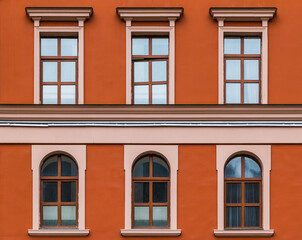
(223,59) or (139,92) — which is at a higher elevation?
(223,59)

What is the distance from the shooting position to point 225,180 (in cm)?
1420

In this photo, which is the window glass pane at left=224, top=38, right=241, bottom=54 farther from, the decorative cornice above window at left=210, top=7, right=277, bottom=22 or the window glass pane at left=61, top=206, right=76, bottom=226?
the window glass pane at left=61, top=206, right=76, bottom=226

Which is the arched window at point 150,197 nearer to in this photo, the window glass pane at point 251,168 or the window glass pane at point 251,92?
the window glass pane at point 251,168

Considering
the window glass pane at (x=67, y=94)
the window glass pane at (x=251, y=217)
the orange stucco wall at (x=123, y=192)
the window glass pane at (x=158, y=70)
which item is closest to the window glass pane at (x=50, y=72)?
the window glass pane at (x=67, y=94)

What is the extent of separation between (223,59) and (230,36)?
0.78 m

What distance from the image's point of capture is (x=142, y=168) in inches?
563

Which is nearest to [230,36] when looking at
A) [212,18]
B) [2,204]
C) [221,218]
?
[212,18]

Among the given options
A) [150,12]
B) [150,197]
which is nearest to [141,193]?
[150,197]

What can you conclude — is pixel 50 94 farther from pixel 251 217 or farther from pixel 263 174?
pixel 251 217

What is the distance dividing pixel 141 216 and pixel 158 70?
14.0ft

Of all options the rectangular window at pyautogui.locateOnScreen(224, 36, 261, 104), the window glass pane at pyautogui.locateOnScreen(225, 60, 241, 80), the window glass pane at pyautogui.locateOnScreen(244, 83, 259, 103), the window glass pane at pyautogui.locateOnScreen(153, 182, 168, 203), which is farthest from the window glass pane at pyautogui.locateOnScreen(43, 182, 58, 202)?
the window glass pane at pyautogui.locateOnScreen(244, 83, 259, 103)

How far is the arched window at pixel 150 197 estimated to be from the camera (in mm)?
14188

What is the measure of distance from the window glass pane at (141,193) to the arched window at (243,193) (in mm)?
2292

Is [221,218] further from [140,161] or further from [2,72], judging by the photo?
[2,72]
